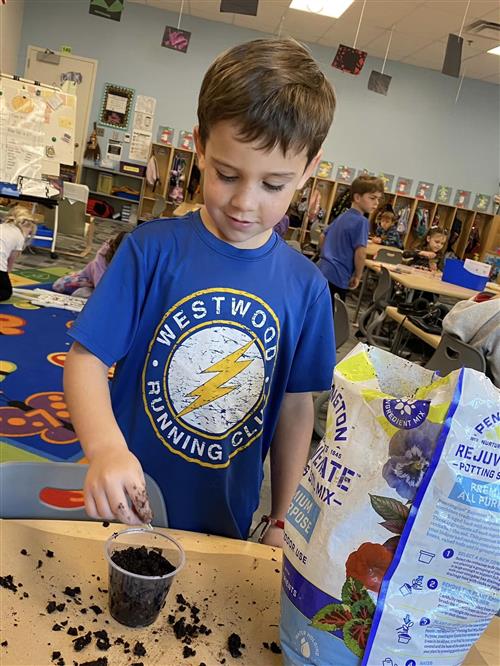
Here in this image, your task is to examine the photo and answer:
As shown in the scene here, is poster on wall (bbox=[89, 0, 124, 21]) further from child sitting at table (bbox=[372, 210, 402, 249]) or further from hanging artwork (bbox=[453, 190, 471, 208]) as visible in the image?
hanging artwork (bbox=[453, 190, 471, 208])

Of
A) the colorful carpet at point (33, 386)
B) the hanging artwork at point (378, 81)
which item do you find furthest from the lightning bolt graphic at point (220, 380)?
the hanging artwork at point (378, 81)

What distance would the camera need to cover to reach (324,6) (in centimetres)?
661

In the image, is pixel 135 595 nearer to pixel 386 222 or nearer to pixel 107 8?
pixel 107 8

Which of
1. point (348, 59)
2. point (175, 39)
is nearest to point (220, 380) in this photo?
point (348, 59)

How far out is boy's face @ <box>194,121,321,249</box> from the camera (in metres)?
0.76

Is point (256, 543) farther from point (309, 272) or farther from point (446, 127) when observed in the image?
point (446, 127)

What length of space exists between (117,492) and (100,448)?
80mm

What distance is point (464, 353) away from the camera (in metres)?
2.34

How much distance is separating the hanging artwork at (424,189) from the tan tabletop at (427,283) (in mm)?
4139

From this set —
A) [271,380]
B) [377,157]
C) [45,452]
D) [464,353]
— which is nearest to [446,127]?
[377,157]

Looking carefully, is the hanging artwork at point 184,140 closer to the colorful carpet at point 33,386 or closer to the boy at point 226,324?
the colorful carpet at point 33,386

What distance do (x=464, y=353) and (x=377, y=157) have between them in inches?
291

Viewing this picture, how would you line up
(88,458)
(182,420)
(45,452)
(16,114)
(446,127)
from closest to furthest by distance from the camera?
(88,458), (182,420), (45,452), (16,114), (446,127)

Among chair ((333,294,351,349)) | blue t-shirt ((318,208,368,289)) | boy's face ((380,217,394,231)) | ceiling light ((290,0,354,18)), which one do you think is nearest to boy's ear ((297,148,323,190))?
chair ((333,294,351,349))
